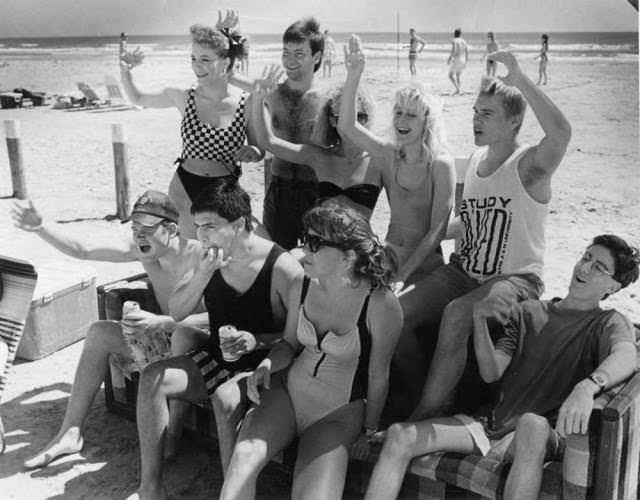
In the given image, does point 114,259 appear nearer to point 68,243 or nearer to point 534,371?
point 68,243

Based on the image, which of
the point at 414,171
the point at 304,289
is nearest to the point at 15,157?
the point at 414,171

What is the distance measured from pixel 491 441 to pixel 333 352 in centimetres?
70

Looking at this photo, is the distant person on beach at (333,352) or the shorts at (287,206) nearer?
the distant person on beach at (333,352)

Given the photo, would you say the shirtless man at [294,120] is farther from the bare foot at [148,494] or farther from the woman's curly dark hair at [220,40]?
the bare foot at [148,494]

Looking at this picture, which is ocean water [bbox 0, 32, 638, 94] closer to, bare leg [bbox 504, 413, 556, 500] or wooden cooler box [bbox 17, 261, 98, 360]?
wooden cooler box [bbox 17, 261, 98, 360]

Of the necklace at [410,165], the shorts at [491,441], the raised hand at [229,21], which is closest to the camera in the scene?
the shorts at [491,441]

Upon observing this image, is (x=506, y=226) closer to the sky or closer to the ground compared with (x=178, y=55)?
closer to the ground

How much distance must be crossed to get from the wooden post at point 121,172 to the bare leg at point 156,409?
541 cm

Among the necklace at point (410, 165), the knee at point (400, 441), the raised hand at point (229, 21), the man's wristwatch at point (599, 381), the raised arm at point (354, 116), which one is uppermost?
the raised hand at point (229, 21)

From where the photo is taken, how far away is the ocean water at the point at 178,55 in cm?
2977

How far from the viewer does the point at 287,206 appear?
14.7 ft

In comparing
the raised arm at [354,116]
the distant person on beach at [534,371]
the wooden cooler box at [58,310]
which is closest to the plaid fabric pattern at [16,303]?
the wooden cooler box at [58,310]

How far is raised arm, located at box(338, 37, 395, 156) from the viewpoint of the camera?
150 inches

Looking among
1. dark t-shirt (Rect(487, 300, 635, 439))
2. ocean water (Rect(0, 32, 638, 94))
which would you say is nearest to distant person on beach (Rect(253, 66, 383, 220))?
dark t-shirt (Rect(487, 300, 635, 439))
